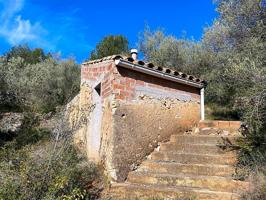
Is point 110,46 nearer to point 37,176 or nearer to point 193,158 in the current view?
point 193,158

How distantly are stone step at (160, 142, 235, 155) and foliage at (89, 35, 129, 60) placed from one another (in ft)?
58.1

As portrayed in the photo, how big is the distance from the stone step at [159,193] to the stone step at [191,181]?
0.24 meters

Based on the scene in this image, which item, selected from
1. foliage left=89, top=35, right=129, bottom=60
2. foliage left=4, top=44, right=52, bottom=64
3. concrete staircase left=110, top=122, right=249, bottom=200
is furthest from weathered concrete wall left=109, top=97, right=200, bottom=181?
foliage left=4, top=44, right=52, bottom=64

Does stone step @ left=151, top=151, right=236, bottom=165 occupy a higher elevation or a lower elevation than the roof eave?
lower

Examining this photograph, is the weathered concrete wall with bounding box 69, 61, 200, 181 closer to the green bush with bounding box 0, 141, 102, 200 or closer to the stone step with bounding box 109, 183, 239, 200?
the stone step with bounding box 109, 183, 239, 200

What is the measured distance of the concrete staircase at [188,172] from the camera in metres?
6.62

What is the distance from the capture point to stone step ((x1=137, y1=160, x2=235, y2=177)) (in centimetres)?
731

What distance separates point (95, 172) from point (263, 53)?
526 cm

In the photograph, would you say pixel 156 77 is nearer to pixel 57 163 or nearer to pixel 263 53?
pixel 263 53

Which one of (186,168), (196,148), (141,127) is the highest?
(141,127)

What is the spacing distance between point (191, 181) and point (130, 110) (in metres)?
2.37

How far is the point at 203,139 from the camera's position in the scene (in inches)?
349

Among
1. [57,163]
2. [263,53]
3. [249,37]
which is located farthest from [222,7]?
[57,163]

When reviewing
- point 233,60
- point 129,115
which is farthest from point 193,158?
point 233,60
